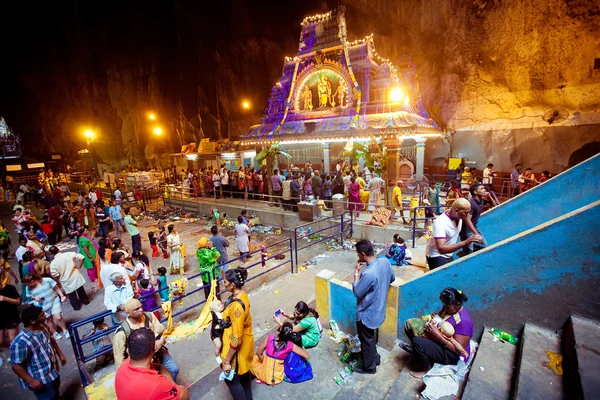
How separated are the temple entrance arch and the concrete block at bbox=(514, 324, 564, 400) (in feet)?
45.8

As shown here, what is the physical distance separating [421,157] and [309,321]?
14.4m

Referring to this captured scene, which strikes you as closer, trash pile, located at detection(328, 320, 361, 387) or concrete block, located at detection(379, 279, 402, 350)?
trash pile, located at detection(328, 320, 361, 387)

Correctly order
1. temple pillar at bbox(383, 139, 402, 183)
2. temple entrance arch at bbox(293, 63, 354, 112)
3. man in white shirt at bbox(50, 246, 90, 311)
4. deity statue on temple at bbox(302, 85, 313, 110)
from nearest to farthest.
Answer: man in white shirt at bbox(50, 246, 90, 311)
temple pillar at bbox(383, 139, 402, 183)
temple entrance arch at bbox(293, 63, 354, 112)
deity statue on temple at bbox(302, 85, 313, 110)

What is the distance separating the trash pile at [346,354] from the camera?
362 cm

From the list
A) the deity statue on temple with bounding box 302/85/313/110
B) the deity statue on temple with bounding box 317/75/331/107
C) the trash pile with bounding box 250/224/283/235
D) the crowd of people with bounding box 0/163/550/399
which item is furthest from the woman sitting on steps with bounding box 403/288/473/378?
the deity statue on temple with bounding box 302/85/313/110

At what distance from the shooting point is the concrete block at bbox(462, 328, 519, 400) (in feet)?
8.87

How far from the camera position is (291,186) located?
12031 mm

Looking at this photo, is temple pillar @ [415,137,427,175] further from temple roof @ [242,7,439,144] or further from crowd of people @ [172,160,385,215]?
crowd of people @ [172,160,385,215]

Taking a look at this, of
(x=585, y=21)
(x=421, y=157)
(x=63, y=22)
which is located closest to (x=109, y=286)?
(x=421, y=157)

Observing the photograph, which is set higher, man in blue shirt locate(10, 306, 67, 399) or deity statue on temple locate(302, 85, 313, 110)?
deity statue on temple locate(302, 85, 313, 110)

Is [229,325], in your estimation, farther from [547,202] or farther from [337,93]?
[337,93]

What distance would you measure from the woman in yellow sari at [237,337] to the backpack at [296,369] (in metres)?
0.76

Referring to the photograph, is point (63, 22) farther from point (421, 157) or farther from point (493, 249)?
point (493, 249)

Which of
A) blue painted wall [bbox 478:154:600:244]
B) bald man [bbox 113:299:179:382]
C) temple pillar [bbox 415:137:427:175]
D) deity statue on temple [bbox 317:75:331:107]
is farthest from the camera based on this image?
deity statue on temple [bbox 317:75:331:107]
